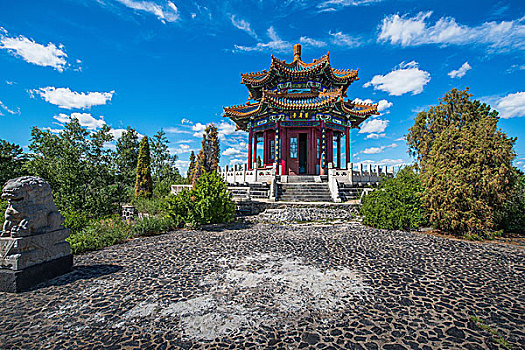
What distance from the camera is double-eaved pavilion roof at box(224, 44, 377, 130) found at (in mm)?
17969

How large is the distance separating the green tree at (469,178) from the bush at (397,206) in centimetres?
43

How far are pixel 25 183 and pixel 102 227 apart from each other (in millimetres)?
4311

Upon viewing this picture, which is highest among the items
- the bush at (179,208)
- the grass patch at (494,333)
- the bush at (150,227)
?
the bush at (179,208)

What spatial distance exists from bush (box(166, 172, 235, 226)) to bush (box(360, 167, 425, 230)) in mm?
5980

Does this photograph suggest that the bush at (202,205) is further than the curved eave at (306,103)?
No

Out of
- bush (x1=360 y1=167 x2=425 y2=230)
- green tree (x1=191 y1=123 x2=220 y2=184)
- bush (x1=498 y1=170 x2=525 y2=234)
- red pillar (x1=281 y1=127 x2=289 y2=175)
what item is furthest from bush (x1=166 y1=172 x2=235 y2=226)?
bush (x1=498 y1=170 x2=525 y2=234)

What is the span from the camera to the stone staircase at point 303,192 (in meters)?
14.4

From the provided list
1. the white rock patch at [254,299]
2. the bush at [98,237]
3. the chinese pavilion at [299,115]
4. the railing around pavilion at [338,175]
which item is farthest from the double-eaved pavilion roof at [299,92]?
the white rock patch at [254,299]

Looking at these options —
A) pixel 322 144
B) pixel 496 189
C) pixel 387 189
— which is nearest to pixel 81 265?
pixel 387 189

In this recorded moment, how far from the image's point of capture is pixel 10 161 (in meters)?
17.6

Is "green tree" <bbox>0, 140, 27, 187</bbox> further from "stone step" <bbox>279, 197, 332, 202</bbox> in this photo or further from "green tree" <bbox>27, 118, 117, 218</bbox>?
"stone step" <bbox>279, 197, 332, 202</bbox>

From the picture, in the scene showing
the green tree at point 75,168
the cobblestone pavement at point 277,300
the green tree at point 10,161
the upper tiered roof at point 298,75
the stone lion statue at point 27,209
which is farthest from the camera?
the upper tiered roof at point 298,75

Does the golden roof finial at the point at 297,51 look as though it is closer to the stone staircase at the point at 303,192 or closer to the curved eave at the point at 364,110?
the curved eave at the point at 364,110

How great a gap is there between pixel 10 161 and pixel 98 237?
17087 millimetres
